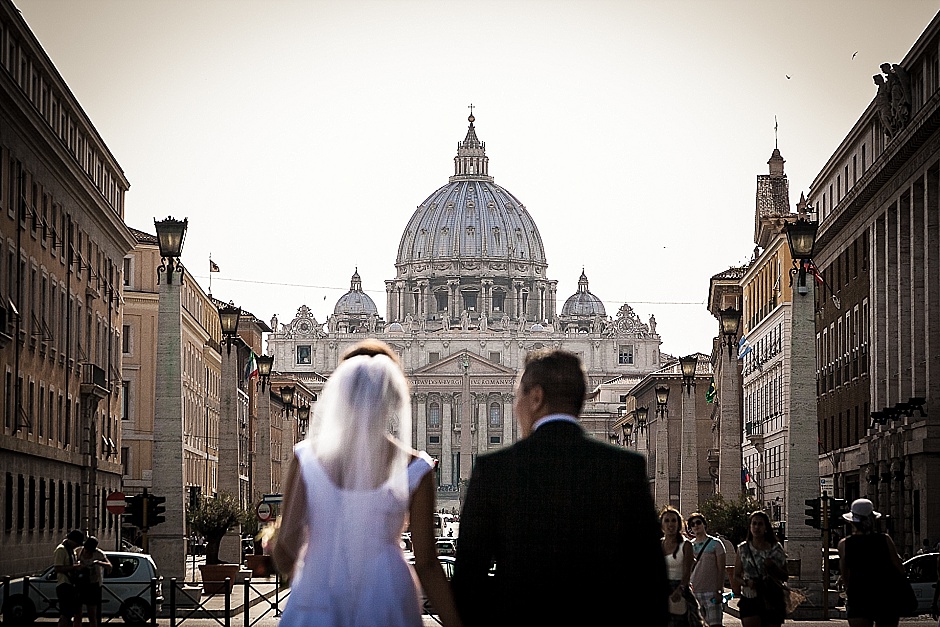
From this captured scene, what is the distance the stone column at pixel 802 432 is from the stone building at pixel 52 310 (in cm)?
1680

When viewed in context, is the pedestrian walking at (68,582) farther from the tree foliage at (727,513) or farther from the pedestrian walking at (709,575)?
the tree foliage at (727,513)

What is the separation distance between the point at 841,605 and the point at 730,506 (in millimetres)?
10406

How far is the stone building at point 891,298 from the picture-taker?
45219mm

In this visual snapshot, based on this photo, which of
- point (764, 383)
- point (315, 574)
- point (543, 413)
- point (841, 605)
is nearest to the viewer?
point (315, 574)

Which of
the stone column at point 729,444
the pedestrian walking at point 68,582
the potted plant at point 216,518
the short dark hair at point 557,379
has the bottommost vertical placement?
the pedestrian walking at point 68,582

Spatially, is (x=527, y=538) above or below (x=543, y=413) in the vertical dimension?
below

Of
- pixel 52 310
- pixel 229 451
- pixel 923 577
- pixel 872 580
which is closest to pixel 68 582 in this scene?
pixel 872 580

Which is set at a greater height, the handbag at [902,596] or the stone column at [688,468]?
the stone column at [688,468]

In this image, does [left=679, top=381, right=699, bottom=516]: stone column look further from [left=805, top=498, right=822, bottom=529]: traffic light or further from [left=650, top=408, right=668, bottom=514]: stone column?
[left=805, top=498, right=822, bottom=529]: traffic light

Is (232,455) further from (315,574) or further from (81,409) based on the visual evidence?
(315,574)

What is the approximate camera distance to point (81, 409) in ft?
176

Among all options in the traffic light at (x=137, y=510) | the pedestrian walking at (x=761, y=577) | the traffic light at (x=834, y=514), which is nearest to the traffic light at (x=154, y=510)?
the traffic light at (x=137, y=510)

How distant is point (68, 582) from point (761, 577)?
33.4ft

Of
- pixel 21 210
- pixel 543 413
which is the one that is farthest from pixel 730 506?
pixel 543 413
